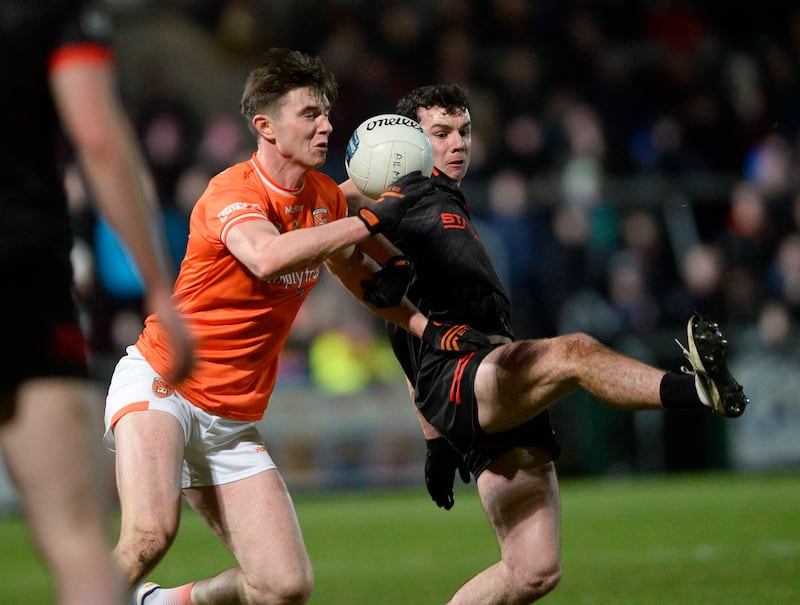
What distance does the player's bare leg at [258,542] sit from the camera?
187 inches

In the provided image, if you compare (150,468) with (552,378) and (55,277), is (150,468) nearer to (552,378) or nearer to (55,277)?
(552,378)

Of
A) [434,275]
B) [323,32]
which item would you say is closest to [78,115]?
[434,275]

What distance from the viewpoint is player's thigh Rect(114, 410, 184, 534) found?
4496mm

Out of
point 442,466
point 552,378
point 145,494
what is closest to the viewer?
point 145,494

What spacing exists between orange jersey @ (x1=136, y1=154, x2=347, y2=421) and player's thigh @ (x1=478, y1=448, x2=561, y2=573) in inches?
42.4

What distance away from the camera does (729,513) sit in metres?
11.0

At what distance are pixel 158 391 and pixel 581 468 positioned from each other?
9.66m

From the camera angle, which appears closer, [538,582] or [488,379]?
[488,379]

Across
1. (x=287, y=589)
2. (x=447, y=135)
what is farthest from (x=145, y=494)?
(x=447, y=135)

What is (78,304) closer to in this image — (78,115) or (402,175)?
(78,115)

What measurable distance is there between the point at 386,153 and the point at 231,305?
2.90ft

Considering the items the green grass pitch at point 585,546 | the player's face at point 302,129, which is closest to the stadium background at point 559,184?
the green grass pitch at point 585,546

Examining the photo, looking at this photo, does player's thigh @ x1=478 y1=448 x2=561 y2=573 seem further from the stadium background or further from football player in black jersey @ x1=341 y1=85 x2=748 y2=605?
the stadium background

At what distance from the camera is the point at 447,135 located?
18.7 feet
